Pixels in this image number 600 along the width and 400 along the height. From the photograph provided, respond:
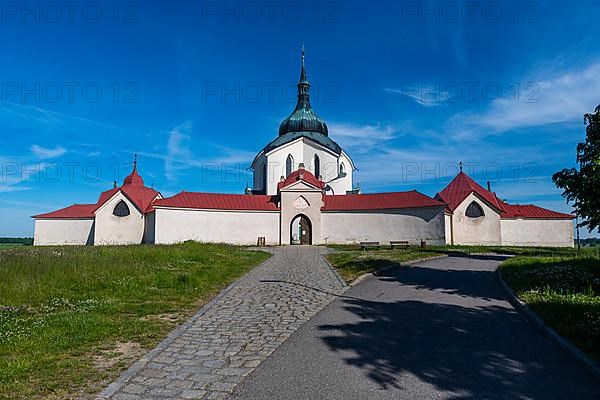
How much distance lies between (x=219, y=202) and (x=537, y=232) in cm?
2753

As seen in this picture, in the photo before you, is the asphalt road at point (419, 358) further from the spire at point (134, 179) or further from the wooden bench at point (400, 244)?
the spire at point (134, 179)

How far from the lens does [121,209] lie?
117ft

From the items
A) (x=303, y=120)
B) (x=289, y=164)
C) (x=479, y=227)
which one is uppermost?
(x=303, y=120)

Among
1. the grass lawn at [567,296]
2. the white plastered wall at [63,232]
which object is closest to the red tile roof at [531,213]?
the grass lawn at [567,296]

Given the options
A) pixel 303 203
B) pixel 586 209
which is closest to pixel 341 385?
pixel 586 209

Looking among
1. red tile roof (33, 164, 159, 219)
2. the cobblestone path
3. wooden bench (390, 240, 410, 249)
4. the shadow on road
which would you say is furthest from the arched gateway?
the shadow on road

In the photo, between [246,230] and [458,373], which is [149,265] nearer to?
[458,373]

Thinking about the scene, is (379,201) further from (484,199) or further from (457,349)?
(457,349)

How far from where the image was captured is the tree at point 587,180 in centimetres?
1031

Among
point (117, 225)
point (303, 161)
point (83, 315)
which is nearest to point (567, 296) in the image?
point (83, 315)

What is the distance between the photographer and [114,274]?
11.1 m

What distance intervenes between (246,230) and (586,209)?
26.0 meters

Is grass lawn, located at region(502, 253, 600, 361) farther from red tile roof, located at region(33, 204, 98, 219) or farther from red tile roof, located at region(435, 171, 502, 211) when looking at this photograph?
red tile roof, located at region(33, 204, 98, 219)

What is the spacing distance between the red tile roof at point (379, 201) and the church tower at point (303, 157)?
20.0ft
